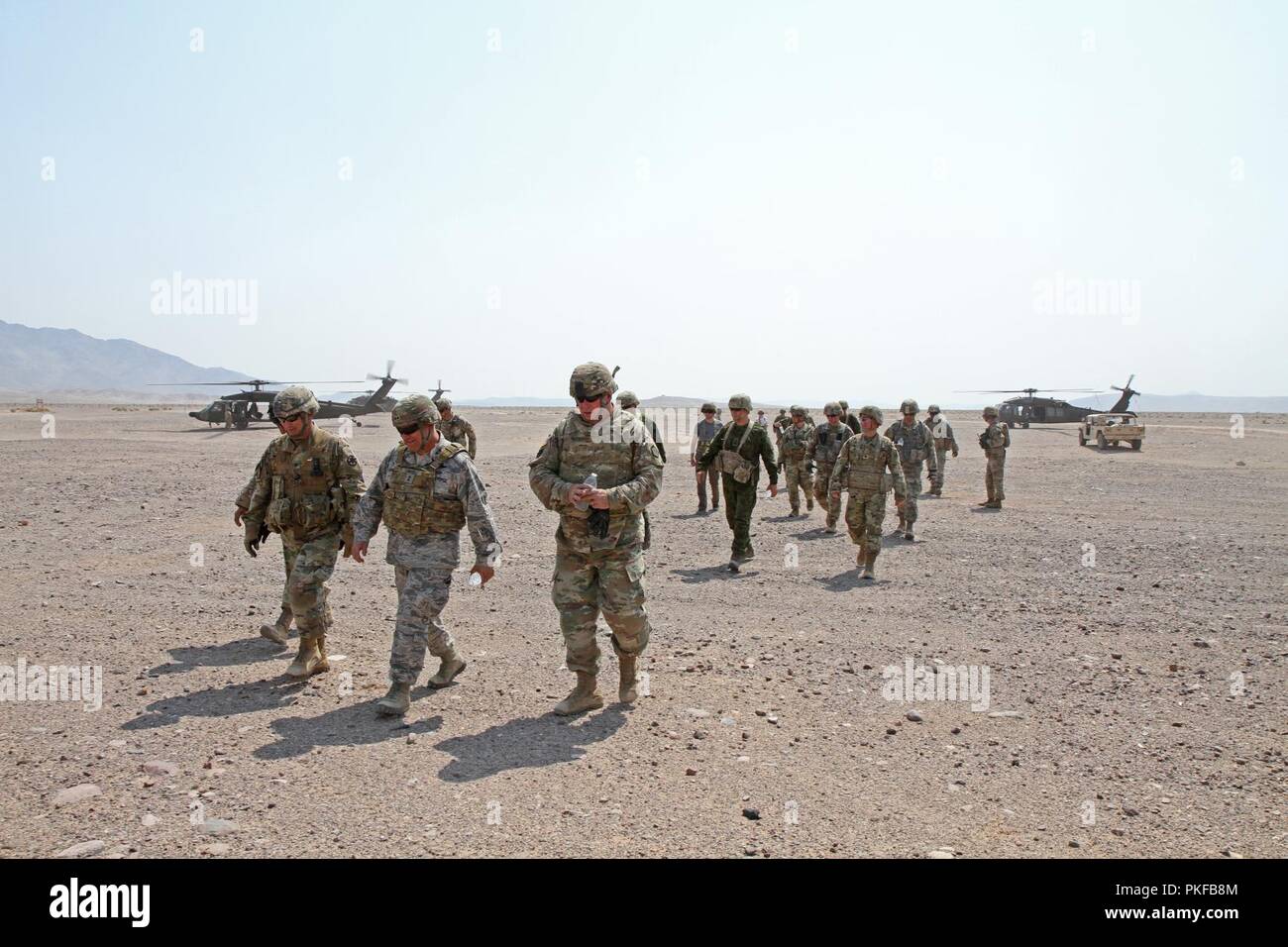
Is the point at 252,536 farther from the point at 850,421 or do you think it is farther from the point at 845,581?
the point at 850,421

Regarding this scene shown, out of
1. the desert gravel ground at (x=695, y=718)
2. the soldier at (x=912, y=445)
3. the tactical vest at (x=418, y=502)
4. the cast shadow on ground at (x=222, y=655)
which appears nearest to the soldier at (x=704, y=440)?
the soldier at (x=912, y=445)

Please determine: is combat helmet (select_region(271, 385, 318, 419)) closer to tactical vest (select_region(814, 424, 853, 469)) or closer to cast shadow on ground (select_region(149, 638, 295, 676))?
cast shadow on ground (select_region(149, 638, 295, 676))

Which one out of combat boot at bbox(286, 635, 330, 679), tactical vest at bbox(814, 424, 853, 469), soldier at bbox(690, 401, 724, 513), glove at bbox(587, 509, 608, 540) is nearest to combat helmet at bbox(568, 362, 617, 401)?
glove at bbox(587, 509, 608, 540)

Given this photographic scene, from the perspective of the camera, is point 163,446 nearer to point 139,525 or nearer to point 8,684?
point 139,525

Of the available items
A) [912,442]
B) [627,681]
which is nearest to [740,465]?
[912,442]

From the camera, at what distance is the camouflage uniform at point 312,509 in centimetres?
619

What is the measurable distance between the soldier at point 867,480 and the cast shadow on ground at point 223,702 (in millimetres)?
6343

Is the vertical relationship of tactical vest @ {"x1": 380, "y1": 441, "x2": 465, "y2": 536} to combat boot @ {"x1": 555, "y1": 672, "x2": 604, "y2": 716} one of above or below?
above

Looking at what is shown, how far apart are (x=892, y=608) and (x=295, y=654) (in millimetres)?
5423

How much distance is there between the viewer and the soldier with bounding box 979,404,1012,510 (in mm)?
15641

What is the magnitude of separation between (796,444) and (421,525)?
1019 centimetres

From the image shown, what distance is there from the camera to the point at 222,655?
6.84 metres

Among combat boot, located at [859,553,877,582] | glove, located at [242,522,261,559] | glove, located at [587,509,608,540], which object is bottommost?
combat boot, located at [859,553,877,582]

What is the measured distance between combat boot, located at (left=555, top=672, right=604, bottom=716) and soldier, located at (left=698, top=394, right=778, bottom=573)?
485cm
